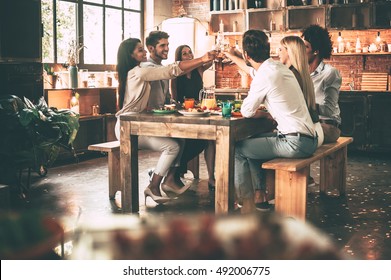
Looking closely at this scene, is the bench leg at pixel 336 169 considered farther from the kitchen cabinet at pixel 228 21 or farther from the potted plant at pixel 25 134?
the kitchen cabinet at pixel 228 21

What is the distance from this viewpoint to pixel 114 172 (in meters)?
4.40

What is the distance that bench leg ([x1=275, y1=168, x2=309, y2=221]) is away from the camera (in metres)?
3.53

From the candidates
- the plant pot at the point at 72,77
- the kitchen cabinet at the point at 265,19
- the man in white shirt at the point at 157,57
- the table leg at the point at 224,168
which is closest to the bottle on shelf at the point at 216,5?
the kitchen cabinet at the point at 265,19

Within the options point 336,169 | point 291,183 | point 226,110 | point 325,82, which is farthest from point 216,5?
point 291,183

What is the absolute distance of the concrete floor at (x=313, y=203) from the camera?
11.2 ft

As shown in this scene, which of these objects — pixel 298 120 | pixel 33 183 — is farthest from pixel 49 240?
pixel 33 183

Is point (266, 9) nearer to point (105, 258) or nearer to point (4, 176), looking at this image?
point (4, 176)

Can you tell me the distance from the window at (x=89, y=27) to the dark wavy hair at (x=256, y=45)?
12.4 ft

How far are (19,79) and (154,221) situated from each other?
16.4 ft

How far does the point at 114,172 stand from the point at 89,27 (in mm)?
3588

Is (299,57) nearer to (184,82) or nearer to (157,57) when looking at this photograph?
(157,57)
